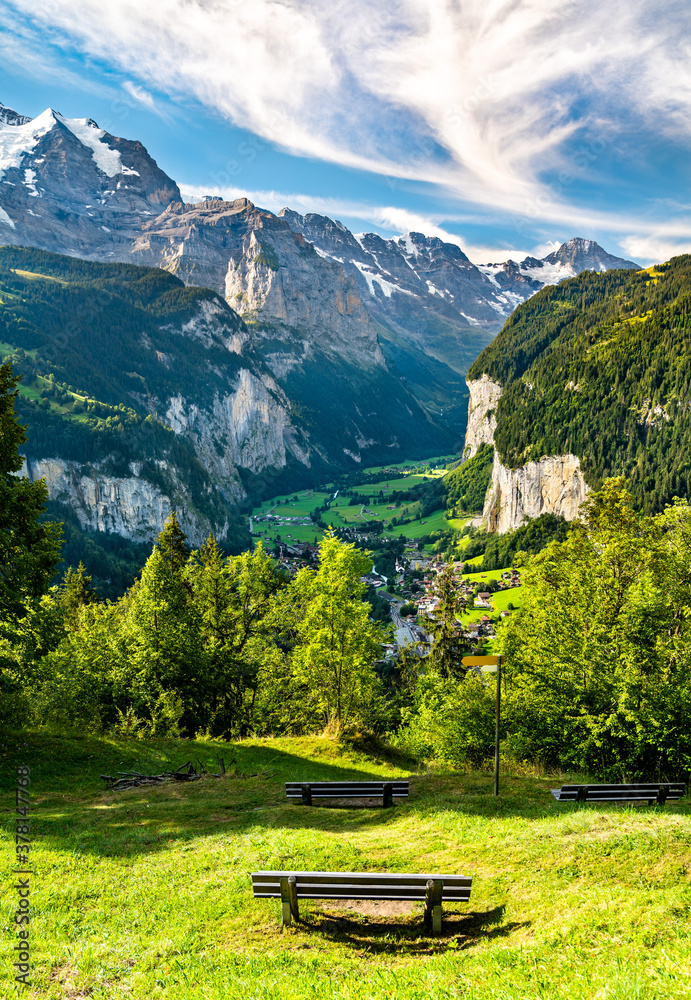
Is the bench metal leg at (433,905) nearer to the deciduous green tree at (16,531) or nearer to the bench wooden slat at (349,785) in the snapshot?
the bench wooden slat at (349,785)

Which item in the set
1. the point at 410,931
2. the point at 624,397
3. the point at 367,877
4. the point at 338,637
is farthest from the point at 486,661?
the point at 624,397

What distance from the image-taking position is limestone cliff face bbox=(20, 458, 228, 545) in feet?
489

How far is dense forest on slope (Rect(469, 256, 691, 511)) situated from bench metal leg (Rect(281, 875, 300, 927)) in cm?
12768

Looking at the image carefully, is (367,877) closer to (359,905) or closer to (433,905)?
(433,905)

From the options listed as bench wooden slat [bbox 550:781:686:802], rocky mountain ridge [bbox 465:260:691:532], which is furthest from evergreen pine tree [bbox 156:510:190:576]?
rocky mountain ridge [bbox 465:260:691:532]

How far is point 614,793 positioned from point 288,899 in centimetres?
1140

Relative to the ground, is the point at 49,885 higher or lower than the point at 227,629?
lower

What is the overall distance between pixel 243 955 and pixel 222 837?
6.14 m

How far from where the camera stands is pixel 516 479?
16762cm

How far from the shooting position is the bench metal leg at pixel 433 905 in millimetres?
9148

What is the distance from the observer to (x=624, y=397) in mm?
148625

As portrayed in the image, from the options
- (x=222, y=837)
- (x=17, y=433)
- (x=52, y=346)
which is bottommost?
(x=222, y=837)

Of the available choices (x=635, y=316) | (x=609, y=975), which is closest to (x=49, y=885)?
(x=609, y=975)

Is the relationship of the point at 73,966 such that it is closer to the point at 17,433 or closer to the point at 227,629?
the point at 17,433
